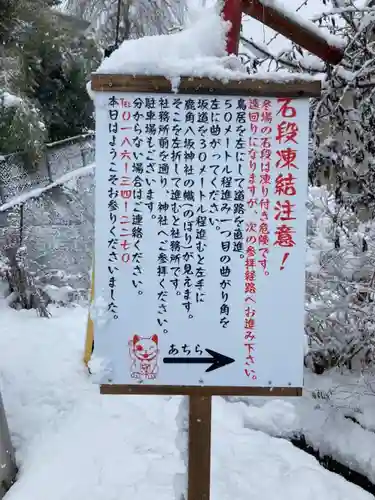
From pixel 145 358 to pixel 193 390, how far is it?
0.86 ft

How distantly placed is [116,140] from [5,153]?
881 cm

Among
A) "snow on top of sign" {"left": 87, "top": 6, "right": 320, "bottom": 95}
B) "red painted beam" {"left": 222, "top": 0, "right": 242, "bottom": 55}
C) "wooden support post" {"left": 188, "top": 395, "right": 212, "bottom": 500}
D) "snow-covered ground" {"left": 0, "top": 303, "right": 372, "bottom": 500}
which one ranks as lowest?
"snow-covered ground" {"left": 0, "top": 303, "right": 372, "bottom": 500}

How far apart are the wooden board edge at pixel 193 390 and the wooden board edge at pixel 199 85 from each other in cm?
126

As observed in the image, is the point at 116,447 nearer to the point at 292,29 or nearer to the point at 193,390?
the point at 193,390

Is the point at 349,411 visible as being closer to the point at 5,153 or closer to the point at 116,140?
the point at 116,140

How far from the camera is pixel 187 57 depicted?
2.28 metres

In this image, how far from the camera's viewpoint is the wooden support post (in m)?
2.47

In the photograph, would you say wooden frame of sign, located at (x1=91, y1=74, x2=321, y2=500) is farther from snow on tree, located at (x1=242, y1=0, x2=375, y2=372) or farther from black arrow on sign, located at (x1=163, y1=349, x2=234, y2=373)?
snow on tree, located at (x1=242, y1=0, x2=375, y2=372)

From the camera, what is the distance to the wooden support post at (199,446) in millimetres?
2475

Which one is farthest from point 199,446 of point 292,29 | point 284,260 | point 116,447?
point 292,29

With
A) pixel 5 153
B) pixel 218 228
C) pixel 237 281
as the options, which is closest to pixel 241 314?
pixel 237 281

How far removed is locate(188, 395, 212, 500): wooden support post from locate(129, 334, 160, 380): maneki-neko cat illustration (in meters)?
0.27

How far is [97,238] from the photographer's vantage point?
2262mm

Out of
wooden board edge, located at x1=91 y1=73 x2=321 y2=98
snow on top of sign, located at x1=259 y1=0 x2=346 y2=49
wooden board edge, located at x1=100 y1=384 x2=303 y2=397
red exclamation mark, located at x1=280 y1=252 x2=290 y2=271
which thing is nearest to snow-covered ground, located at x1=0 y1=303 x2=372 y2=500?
wooden board edge, located at x1=100 y1=384 x2=303 y2=397
